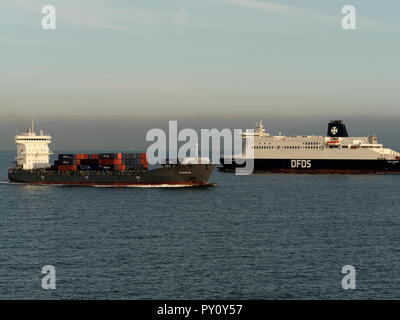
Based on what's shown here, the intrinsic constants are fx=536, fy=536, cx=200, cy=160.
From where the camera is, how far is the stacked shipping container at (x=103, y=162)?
8181 centimetres

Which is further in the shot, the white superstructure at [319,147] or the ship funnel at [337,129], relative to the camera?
the ship funnel at [337,129]

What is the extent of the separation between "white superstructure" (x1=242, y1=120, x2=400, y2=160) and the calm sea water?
1680 inches

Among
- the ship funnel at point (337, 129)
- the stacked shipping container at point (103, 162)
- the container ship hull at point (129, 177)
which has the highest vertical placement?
the ship funnel at point (337, 129)

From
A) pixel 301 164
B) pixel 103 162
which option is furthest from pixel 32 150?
pixel 301 164

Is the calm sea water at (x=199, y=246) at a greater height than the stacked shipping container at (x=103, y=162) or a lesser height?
lesser

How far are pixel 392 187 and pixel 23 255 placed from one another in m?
66.1

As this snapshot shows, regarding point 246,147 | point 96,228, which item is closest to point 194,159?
point 96,228

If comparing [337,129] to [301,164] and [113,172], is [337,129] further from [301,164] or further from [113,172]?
[113,172]

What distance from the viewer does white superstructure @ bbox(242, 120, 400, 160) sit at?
366 ft

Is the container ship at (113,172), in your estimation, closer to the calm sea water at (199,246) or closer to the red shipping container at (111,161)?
the red shipping container at (111,161)

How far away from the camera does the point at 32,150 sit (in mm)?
91188

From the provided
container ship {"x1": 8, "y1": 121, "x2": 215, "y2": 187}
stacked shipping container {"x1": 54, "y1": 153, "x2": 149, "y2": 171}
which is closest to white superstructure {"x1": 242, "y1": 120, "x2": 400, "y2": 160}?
container ship {"x1": 8, "y1": 121, "x2": 215, "y2": 187}

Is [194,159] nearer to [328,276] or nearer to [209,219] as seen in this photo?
[209,219]

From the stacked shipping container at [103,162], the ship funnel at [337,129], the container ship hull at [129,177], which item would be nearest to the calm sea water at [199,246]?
the container ship hull at [129,177]
